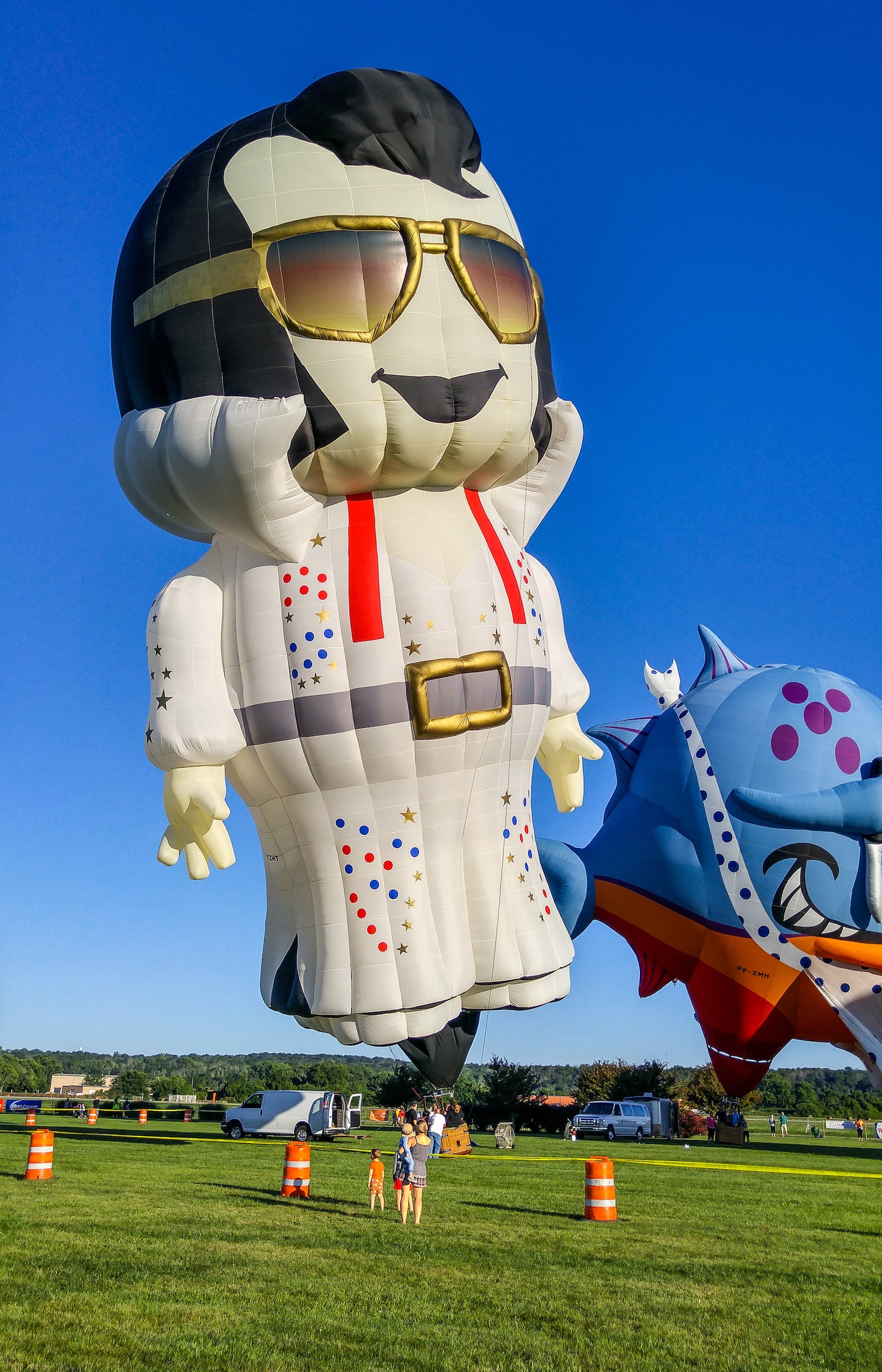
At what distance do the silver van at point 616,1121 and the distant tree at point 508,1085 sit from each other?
14.8 feet

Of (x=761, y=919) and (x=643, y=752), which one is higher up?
(x=643, y=752)

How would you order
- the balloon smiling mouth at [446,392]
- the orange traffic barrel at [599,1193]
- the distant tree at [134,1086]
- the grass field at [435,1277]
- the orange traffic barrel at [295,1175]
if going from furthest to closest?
the distant tree at [134,1086] < the orange traffic barrel at [295,1175] < the balloon smiling mouth at [446,392] < the orange traffic barrel at [599,1193] < the grass field at [435,1277]

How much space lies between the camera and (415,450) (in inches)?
452

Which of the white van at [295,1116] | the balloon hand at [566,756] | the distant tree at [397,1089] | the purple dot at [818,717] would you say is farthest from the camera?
the distant tree at [397,1089]

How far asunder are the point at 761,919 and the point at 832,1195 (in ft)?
24.4

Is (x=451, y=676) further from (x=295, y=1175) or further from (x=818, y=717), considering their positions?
(x=818, y=717)

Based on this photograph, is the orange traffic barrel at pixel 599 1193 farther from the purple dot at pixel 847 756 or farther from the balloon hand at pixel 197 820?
the purple dot at pixel 847 756

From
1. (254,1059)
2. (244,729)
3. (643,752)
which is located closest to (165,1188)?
(244,729)

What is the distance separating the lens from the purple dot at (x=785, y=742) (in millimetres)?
21156

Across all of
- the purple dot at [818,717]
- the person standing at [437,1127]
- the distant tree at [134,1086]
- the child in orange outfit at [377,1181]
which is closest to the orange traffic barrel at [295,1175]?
the child in orange outfit at [377,1181]

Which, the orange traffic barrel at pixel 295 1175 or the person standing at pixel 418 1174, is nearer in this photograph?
the person standing at pixel 418 1174

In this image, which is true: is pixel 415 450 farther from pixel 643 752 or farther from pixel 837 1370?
pixel 643 752

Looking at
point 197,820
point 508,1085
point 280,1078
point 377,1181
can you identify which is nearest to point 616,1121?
point 508,1085

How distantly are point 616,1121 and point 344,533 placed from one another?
18.1 m
